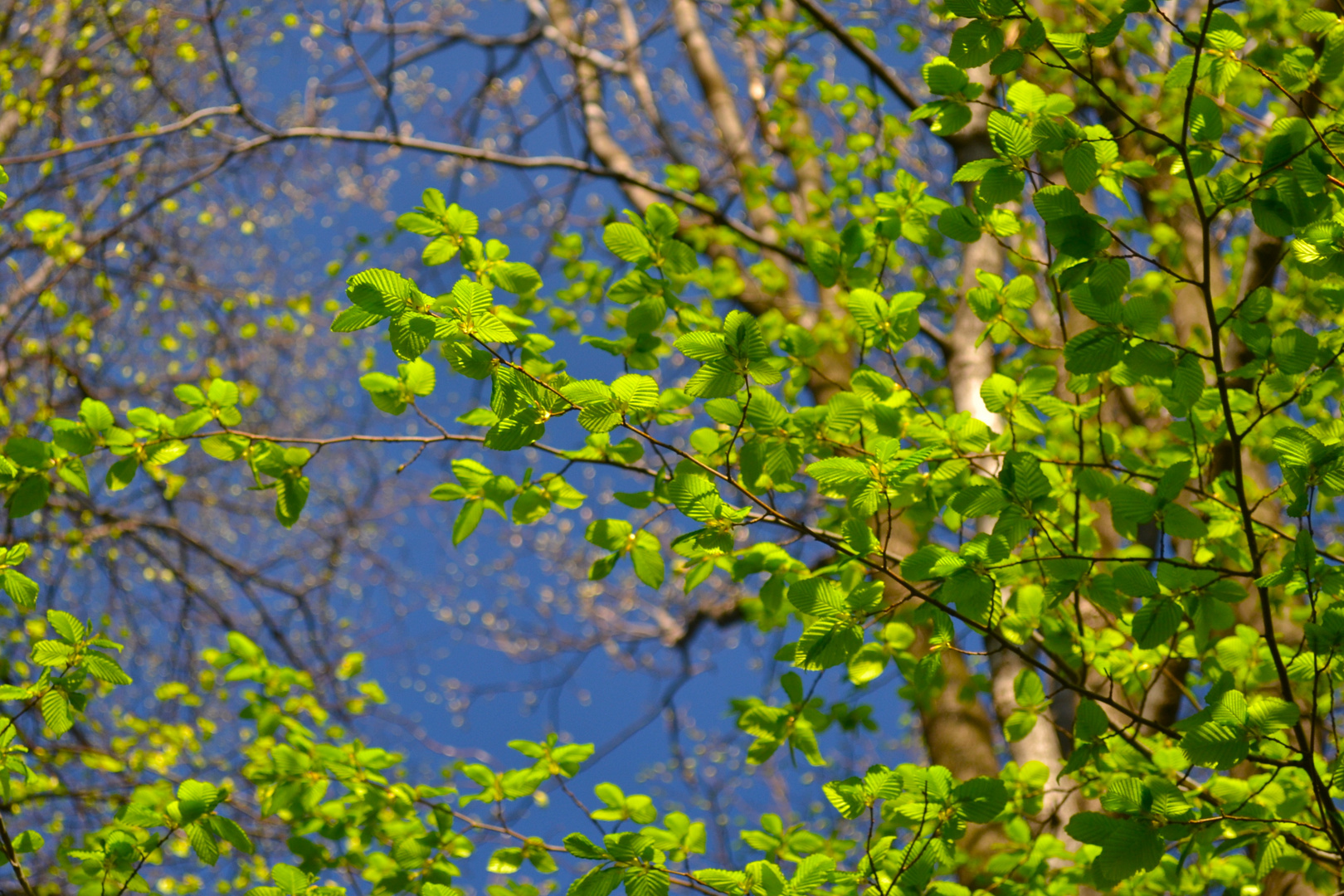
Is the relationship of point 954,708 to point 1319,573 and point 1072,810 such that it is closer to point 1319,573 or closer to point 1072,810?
point 1072,810

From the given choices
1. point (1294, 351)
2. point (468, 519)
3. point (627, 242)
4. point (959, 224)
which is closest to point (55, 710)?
point (468, 519)

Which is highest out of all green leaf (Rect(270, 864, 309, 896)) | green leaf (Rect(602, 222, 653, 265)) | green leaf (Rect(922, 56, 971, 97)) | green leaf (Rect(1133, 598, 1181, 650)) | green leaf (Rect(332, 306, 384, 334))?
green leaf (Rect(602, 222, 653, 265))

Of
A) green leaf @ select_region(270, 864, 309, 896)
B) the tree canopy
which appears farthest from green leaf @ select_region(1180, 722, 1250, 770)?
green leaf @ select_region(270, 864, 309, 896)

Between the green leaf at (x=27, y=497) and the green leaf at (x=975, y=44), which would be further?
the green leaf at (x=27, y=497)

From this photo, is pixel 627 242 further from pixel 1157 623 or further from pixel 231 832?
pixel 231 832

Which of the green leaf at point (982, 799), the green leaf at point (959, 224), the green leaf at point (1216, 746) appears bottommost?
the green leaf at point (1216, 746)

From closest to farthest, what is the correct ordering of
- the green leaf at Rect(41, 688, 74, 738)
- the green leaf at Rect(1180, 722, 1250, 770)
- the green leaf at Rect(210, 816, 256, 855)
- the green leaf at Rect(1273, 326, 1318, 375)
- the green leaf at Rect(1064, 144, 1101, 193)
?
the green leaf at Rect(1180, 722, 1250, 770)
the green leaf at Rect(1064, 144, 1101, 193)
the green leaf at Rect(1273, 326, 1318, 375)
the green leaf at Rect(41, 688, 74, 738)
the green leaf at Rect(210, 816, 256, 855)

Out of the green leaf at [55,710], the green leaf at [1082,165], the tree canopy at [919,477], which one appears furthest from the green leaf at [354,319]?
the green leaf at [1082,165]

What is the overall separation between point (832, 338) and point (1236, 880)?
5.74ft

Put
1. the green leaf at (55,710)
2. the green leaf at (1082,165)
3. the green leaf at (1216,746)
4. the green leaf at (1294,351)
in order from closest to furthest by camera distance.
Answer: the green leaf at (1216,746)
the green leaf at (1082,165)
the green leaf at (1294,351)
the green leaf at (55,710)

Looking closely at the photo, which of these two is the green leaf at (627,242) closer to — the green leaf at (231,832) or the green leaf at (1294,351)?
the green leaf at (1294,351)

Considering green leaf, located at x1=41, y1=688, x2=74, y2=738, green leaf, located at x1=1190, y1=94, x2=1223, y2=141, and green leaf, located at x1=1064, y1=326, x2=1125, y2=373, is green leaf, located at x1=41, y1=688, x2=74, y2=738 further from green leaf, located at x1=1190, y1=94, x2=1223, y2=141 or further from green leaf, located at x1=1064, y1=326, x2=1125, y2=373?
green leaf, located at x1=1190, y1=94, x2=1223, y2=141

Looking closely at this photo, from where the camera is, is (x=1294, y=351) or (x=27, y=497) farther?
(x=27, y=497)

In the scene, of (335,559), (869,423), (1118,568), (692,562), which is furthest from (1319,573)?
(335,559)
